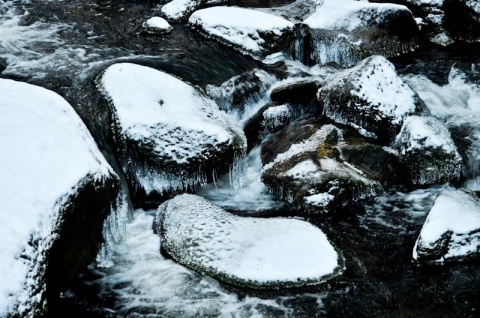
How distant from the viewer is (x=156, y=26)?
9375mm

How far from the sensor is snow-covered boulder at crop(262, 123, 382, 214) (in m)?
5.73

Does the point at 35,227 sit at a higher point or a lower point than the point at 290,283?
higher

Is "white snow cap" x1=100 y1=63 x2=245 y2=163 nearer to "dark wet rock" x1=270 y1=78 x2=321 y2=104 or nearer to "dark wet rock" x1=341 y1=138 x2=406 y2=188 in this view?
"dark wet rock" x1=270 y1=78 x2=321 y2=104

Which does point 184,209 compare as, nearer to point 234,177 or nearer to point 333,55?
point 234,177

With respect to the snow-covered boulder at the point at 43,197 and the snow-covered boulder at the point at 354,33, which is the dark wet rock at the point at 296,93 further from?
the snow-covered boulder at the point at 43,197

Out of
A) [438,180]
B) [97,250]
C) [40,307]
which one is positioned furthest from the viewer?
[438,180]

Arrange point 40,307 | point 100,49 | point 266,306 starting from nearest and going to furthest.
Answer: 1. point 40,307
2. point 266,306
3. point 100,49

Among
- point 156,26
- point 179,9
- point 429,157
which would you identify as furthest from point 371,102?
point 179,9

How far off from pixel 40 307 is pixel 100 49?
18.3ft

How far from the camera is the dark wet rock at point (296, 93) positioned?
25.1ft

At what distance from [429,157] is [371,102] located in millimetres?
1208

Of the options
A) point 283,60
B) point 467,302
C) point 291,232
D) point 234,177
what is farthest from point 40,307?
point 283,60

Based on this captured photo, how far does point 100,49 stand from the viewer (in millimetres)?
8344

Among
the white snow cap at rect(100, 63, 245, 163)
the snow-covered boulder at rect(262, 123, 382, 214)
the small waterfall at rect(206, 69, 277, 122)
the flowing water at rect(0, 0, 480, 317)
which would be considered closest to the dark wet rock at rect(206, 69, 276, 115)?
the small waterfall at rect(206, 69, 277, 122)
